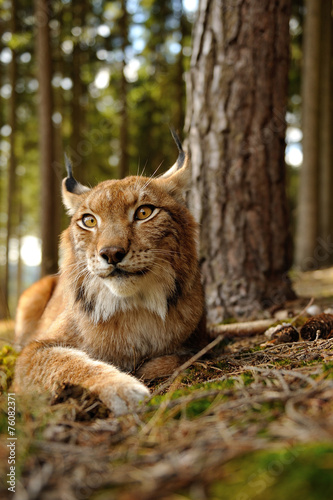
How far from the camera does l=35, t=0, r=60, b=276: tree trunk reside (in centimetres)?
831

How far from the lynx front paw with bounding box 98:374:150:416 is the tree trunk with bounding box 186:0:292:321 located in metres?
2.59

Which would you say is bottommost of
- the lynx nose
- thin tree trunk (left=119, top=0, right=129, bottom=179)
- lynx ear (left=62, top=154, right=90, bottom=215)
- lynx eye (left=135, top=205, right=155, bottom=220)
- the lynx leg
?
the lynx leg

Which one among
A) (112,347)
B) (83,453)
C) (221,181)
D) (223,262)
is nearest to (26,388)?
(112,347)

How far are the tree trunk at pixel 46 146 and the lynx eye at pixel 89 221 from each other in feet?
17.0

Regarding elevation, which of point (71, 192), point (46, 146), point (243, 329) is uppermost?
point (46, 146)

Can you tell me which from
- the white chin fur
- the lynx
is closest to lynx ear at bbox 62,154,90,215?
the lynx

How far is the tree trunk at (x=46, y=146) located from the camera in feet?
27.3

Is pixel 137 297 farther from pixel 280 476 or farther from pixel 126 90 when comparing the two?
pixel 126 90

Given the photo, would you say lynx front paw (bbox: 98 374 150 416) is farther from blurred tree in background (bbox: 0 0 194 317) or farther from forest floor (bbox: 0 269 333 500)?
blurred tree in background (bbox: 0 0 194 317)

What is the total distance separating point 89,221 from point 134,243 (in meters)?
0.57

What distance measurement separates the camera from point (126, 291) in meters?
2.85

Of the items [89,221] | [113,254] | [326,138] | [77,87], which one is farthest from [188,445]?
[77,87]

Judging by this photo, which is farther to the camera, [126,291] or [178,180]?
[178,180]

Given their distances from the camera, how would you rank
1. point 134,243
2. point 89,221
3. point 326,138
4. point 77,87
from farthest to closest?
point 77,87
point 326,138
point 89,221
point 134,243
